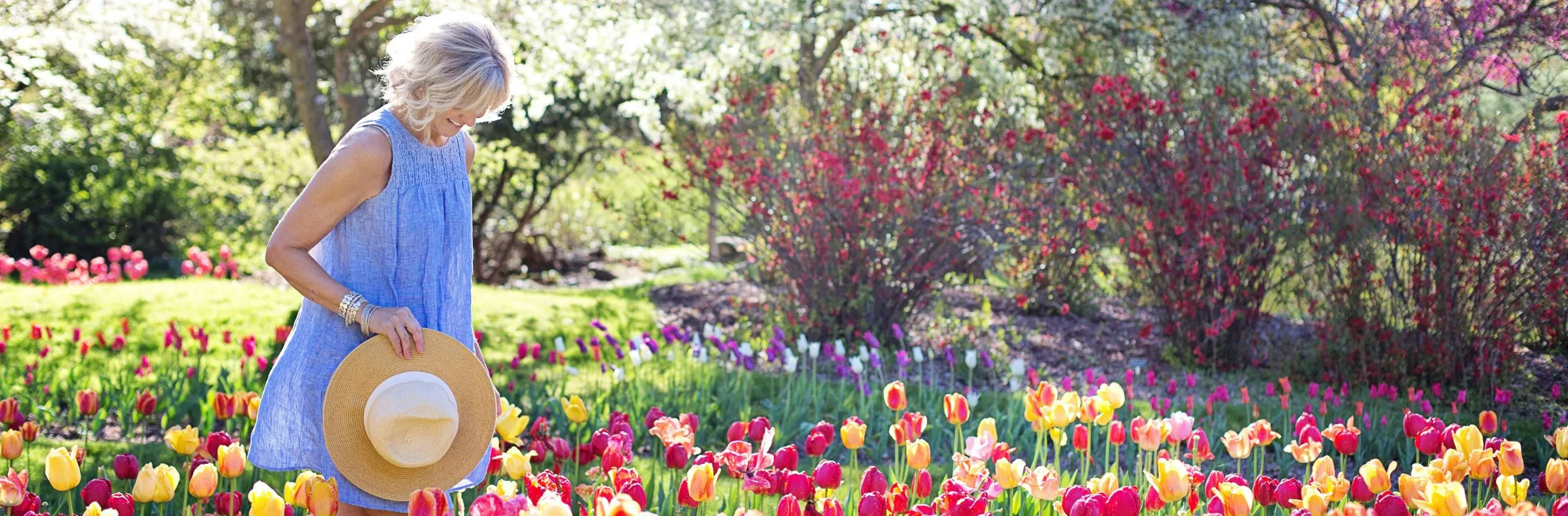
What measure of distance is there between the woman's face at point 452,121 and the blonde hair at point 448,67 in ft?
0.05

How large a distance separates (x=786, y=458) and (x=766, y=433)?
10.5 inches

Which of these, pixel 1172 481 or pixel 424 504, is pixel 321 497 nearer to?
pixel 424 504

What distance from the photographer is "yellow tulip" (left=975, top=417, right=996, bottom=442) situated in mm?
2375

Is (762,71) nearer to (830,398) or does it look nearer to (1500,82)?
(830,398)

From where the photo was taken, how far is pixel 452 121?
6.95 feet

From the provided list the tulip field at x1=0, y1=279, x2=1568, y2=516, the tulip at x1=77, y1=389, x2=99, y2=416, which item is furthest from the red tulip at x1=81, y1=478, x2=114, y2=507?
the tulip at x1=77, y1=389, x2=99, y2=416

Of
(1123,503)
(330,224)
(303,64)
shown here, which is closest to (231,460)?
(330,224)

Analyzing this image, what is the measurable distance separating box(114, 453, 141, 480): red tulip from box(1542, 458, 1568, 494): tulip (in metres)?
2.73

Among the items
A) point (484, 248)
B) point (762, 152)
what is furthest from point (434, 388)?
point (484, 248)

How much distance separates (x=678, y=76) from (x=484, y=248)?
7129mm

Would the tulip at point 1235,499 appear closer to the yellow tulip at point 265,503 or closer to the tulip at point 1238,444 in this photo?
the tulip at point 1238,444

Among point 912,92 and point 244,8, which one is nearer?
point 912,92

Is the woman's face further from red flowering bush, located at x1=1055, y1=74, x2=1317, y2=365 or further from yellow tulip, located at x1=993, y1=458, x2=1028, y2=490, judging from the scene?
red flowering bush, located at x1=1055, y1=74, x2=1317, y2=365

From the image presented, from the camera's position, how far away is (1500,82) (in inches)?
205
